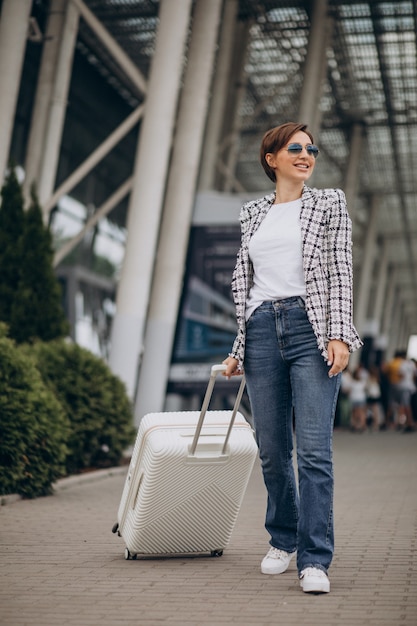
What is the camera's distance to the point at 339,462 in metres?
16.0

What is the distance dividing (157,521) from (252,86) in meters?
32.8

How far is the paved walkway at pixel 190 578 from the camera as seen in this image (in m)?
4.64

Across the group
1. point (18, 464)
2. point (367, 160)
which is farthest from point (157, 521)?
point (367, 160)

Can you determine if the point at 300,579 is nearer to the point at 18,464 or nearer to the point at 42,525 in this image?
the point at 42,525

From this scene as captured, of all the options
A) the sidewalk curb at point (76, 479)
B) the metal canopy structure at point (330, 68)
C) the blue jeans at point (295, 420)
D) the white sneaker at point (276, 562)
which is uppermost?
the metal canopy structure at point (330, 68)

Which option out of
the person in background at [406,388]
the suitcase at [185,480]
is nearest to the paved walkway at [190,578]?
the suitcase at [185,480]

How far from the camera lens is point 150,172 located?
17203 mm

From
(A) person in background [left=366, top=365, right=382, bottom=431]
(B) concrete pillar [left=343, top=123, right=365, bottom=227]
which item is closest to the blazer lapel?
(A) person in background [left=366, top=365, right=382, bottom=431]

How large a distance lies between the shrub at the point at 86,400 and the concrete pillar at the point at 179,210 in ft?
20.5

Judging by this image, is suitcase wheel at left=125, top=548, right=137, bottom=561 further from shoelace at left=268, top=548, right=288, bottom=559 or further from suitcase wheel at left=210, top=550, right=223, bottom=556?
shoelace at left=268, top=548, right=288, bottom=559

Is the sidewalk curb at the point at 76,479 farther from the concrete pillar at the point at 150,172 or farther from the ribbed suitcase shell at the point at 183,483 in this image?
the concrete pillar at the point at 150,172

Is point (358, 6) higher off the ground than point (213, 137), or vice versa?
point (358, 6)

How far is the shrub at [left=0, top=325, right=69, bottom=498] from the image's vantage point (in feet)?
31.1

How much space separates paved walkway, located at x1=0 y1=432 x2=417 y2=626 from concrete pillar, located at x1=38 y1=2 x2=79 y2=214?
13921mm
